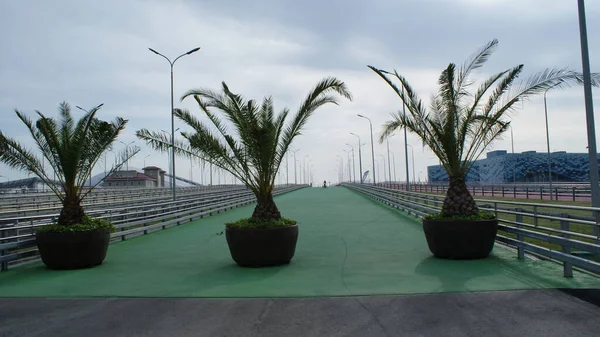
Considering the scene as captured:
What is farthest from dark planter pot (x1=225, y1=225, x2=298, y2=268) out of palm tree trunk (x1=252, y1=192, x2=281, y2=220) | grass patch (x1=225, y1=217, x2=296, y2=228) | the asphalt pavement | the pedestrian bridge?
the asphalt pavement

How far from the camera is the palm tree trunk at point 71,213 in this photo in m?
9.09

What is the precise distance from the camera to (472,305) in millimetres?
5586

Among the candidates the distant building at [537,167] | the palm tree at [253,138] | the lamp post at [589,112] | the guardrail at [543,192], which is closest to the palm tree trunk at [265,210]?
the palm tree at [253,138]

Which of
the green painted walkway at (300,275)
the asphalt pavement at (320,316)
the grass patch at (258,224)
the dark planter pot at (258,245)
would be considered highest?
the grass patch at (258,224)

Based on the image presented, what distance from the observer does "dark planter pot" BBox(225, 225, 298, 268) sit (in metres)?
8.47

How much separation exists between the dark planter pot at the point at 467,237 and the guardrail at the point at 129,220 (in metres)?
7.57

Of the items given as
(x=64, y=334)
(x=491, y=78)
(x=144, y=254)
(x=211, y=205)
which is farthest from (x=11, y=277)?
(x=211, y=205)

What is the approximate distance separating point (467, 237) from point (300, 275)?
3091 millimetres

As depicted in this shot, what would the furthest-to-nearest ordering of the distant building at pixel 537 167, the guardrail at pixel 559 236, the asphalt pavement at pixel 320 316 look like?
1. the distant building at pixel 537 167
2. the guardrail at pixel 559 236
3. the asphalt pavement at pixel 320 316

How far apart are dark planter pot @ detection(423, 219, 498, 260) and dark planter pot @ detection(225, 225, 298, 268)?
2.87 metres

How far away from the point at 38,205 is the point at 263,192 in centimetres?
1895

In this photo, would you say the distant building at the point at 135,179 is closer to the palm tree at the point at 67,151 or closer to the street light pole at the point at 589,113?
the palm tree at the point at 67,151

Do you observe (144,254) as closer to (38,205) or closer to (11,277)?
(11,277)

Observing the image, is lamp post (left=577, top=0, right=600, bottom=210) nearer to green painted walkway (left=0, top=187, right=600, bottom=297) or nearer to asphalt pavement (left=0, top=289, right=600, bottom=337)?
green painted walkway (left=0, top=187, right=600, bottom=297)
